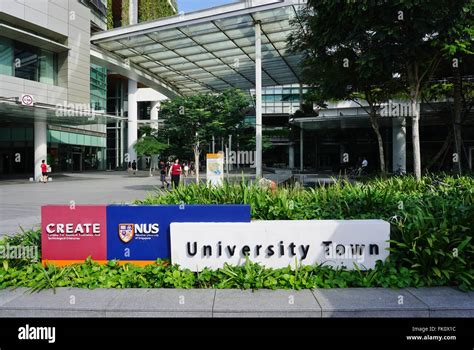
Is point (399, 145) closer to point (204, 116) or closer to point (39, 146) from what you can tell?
point (204, 116)

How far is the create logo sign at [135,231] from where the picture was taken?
545 centimetres

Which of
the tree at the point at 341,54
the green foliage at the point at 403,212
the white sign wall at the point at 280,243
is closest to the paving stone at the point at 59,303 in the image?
the white sign wall at the point at 280,243

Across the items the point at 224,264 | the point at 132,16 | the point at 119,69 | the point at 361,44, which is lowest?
the point at 224,264

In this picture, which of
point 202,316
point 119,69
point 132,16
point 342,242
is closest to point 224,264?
point 202,316

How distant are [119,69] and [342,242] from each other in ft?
104

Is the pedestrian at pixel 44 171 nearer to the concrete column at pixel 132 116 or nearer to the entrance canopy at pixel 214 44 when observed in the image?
the entrance canopy at pixel 214 44

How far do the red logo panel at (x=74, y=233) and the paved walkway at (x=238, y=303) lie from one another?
82 centimetres

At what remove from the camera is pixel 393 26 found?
9500mm

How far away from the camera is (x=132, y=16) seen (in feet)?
164

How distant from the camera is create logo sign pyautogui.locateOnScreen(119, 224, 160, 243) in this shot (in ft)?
17.9

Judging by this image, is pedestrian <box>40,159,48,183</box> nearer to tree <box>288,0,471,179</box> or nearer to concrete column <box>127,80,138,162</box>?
concrete column <box>127,80,138,162</box>

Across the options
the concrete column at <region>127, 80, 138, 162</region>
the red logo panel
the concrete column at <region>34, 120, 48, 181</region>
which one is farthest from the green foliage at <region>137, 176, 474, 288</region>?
the concrete column at <region>127, 80, 138, 162</region>

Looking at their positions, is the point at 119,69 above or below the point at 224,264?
above

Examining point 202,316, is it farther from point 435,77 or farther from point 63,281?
point 435,77
